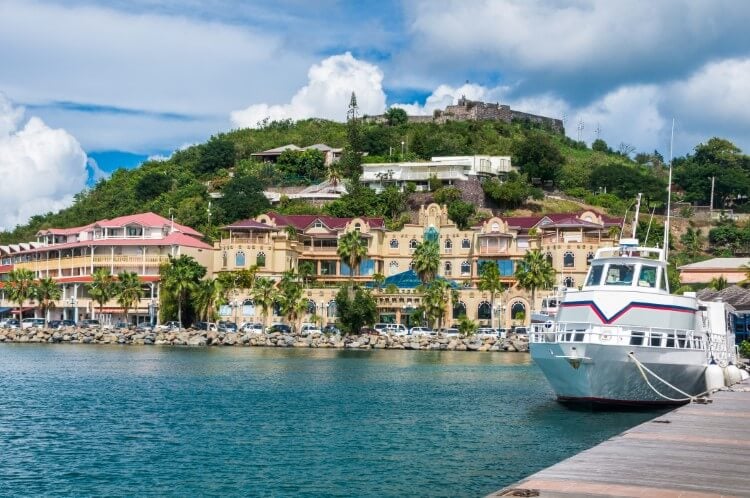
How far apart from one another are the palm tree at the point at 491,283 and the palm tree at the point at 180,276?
33.0 metres

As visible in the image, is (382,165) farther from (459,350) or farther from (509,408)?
(509,408)

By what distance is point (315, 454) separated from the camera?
3666 centimetres

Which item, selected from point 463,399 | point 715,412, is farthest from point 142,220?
point 715,412

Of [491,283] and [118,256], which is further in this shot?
[118,256]

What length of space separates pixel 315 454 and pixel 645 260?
20165 millimetres

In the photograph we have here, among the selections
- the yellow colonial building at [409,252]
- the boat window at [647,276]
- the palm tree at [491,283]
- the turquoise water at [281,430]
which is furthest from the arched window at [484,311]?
the boat window at [647,276]

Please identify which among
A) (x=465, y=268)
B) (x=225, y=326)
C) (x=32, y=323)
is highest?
(x=465, y=268)

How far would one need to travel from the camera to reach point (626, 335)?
148ft

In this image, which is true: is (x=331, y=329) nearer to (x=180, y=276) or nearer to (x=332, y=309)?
(x=332, y=309)

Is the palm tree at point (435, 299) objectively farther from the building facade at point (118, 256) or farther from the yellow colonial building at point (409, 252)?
the building facade at point (118, 256)

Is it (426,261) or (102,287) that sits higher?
(426,261)

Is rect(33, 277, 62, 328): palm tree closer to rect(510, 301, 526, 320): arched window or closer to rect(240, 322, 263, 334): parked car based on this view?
rect(240, 322, 263, 334): parked car

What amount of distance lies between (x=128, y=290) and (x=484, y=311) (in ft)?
140

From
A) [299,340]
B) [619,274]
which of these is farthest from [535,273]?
[619,274]
